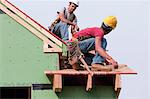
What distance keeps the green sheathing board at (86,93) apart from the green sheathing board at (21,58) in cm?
59

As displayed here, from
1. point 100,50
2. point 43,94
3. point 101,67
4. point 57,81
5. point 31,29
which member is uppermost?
point 31,29

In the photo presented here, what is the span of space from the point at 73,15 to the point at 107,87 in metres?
2.80

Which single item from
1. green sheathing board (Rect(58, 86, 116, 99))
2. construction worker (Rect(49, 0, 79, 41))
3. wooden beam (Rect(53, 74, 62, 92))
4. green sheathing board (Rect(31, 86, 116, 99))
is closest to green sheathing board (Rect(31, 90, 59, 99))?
green sheathing board (Rect(31, 86, 116, 99))

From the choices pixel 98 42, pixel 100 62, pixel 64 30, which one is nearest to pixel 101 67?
pixel 100 62

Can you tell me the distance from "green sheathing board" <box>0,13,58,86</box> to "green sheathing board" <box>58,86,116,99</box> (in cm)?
59

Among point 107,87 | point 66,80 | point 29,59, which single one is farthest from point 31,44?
point 107,87

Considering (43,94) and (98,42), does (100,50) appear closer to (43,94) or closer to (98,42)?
(98,42)

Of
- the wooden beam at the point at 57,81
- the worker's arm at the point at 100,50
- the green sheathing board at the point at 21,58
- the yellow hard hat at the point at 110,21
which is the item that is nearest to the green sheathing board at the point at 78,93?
the green sheathing board at the point at 21,58

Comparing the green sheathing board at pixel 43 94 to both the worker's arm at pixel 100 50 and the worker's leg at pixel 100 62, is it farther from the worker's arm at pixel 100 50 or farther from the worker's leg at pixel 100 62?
the worker's arm at pixel 100 50

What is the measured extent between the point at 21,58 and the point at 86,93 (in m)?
Answer: 1.88

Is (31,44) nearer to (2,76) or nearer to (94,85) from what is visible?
(2,76)

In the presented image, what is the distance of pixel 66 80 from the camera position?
44.8 ft

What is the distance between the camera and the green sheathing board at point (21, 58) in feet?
44.1

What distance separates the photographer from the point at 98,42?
13148mm
